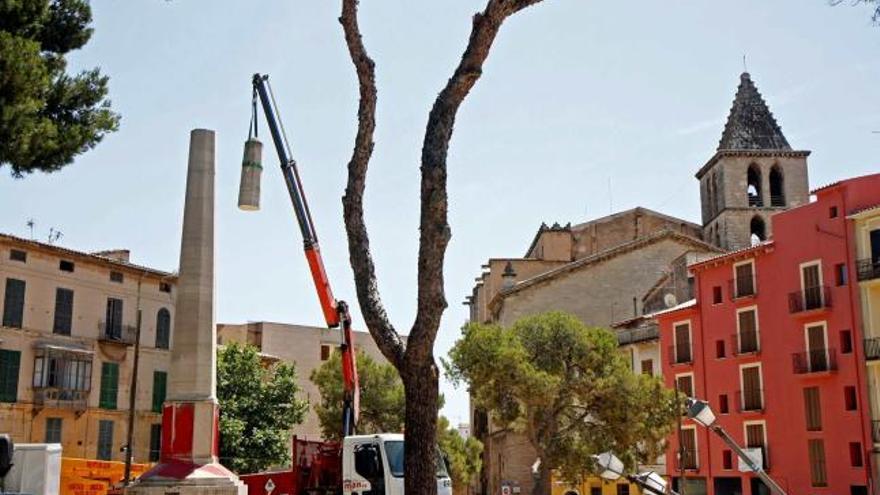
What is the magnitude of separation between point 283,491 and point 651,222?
4451cm

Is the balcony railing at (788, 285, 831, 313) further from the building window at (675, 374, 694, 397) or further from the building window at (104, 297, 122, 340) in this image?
the building window at (104, 297, 122, 340)

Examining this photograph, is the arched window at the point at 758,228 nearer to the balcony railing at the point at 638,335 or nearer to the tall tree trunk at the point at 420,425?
the balcony railing at the point at 638,335

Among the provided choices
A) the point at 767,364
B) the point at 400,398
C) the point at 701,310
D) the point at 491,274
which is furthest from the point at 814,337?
the point at 491,274

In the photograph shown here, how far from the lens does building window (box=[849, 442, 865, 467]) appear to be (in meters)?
34.6

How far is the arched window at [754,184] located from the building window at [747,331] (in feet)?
69.1

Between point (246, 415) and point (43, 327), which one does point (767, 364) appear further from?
point (43, 327)

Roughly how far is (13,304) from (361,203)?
31.8 m

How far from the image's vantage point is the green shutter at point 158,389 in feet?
141

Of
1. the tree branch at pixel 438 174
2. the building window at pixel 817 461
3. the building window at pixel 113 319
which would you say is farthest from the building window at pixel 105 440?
the tree branch at pixel 438 174

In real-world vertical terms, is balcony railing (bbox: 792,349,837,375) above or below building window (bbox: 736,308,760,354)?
below

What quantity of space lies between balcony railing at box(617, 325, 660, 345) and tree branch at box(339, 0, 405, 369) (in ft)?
130

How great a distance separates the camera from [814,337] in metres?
37.2

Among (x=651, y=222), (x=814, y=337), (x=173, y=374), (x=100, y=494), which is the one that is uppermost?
(x=651, y=222)

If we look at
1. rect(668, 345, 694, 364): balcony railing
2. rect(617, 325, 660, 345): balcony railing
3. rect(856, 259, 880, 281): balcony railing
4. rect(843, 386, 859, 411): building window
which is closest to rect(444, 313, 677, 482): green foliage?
rect(843, 386, 859, 411): building window
